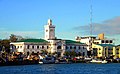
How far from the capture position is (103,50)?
190 meters

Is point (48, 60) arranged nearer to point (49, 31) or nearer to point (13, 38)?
point (49, 31)

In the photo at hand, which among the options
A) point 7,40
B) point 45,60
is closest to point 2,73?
point 45,60

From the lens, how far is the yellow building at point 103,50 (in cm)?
19061

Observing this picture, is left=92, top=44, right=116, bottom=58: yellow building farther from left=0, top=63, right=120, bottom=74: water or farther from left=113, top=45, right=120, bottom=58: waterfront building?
left=0, top=63, right=120, bottom=74: water

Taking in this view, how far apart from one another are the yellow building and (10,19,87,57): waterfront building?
21.7 ft

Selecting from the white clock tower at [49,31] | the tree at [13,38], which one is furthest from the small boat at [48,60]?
the tree at [13,38]

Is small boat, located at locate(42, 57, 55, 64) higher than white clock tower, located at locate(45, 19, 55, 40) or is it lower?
lower

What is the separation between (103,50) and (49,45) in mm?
25388

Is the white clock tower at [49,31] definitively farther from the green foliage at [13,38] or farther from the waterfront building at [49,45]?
the green foliage at [13,38]

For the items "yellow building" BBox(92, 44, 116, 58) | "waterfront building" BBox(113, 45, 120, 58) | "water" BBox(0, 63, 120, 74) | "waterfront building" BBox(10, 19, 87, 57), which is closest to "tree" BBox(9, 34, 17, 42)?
"waterfront building" BBox(10, 19, 87, 57)

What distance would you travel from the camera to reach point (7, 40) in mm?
184875

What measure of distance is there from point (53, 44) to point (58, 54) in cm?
579

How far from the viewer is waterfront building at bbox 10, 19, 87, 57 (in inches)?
6841

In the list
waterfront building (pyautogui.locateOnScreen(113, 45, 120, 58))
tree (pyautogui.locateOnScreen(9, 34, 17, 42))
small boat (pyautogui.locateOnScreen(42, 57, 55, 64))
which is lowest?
small boat (pyautogui.locateOnScreen(42, 57, 55, 64))
